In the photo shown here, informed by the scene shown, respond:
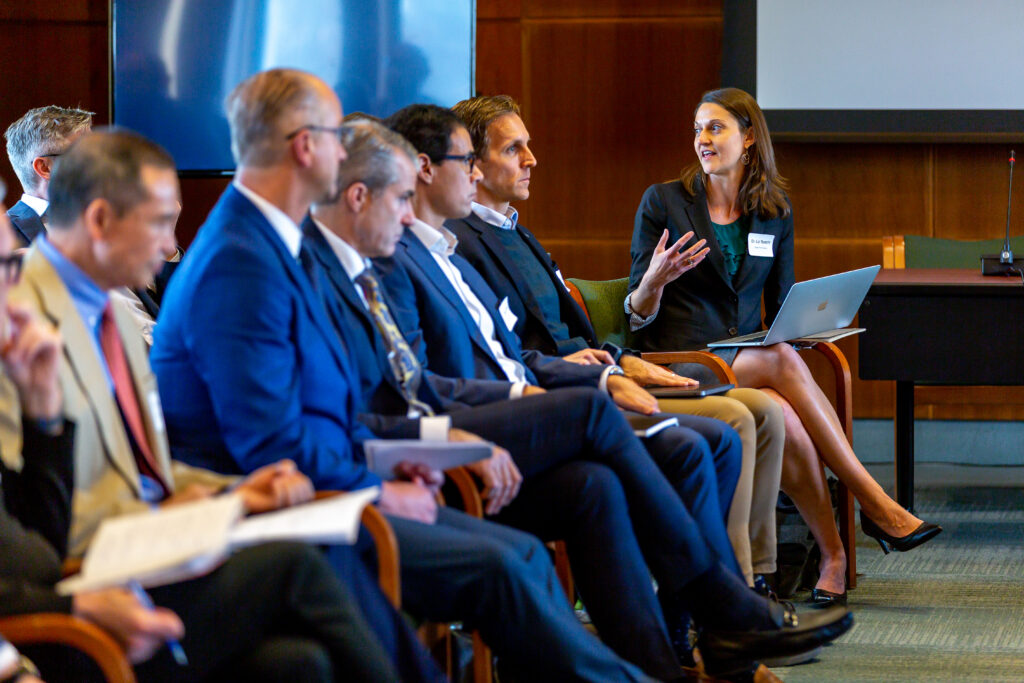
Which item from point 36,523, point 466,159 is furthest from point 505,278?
point 36,523

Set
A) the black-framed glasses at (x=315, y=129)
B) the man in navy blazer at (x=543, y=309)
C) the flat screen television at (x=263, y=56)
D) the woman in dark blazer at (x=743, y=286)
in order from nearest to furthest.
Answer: the black-framed glasses at (x=315, y=129), the man in navy blazer at (x=543, y=309), the woman in dark blazer at (x=743, y=286), the flat screen television at (x=263, y=56)

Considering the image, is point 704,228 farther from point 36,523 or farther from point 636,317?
point 36,523

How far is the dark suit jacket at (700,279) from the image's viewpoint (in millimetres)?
3783

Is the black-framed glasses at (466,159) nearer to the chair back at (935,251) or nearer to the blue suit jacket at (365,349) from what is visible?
the blue suit jacket at (365,349)

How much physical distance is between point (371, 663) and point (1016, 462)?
4908 mm

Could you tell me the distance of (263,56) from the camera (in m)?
5.30

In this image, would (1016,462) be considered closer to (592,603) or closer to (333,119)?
(592,603)

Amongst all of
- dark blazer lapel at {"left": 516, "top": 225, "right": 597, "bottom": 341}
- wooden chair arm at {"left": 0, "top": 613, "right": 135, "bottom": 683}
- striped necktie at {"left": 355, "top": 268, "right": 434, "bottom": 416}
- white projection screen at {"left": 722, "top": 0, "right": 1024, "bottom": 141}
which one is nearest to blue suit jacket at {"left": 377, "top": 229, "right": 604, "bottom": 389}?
striped necktie at {"left": 355, "top": 268, "right": 434, "bottom": 416}

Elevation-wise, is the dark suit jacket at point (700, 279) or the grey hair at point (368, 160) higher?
the grey hair at point (368, 160)

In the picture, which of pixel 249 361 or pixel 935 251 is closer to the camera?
pixel 249 361

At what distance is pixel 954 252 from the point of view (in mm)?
4953

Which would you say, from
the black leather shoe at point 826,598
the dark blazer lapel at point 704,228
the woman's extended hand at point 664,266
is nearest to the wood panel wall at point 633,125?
the dark blazer lapel at point 704,228

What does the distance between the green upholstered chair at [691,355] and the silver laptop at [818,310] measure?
81 mm

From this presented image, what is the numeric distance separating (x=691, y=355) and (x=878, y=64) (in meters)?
2.82
